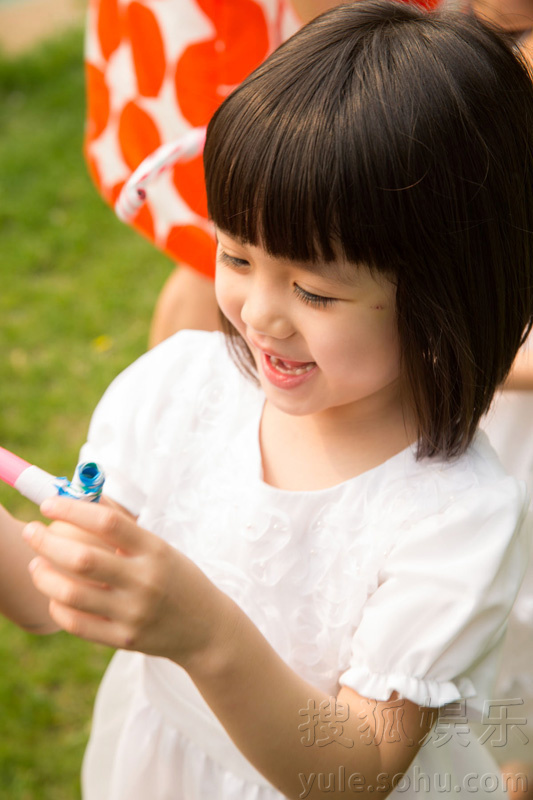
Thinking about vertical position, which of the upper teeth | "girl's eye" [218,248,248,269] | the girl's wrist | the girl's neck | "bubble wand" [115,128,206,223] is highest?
"bubble wand" [115,128,206,223]

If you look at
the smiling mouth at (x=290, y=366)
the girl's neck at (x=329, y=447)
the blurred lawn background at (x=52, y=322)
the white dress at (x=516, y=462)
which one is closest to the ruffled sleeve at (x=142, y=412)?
the girl's neck at (x=329, y=447)

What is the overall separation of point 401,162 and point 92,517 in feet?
1.31

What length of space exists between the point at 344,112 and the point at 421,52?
0.33 ft

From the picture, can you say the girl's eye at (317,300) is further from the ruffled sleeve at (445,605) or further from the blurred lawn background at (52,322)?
the blurred lawn background at (52,322)

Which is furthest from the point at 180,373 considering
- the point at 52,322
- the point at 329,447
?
the point at 52,322

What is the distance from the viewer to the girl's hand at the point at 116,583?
653 mm

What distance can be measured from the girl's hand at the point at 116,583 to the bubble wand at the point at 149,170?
538mm

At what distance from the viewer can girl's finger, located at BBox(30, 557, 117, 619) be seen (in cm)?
67

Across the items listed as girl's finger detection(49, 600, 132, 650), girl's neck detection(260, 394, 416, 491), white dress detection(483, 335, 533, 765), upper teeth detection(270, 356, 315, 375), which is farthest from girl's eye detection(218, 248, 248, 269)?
white dress detection(483, 335, 533, 765)

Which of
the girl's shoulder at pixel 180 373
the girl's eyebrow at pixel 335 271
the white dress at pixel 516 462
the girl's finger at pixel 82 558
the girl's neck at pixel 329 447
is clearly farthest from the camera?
the white dress at pixel 516 462

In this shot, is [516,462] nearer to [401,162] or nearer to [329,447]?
[329,447]

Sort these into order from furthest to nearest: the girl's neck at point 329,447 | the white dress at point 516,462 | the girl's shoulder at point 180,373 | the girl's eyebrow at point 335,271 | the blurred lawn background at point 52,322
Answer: the blurred lawn background at point 52,322
the white dress at point 516,462
the girl's shoulder at point 180,373
the girl's neck at point 329,447
the girl's eyebrow at point 335,271

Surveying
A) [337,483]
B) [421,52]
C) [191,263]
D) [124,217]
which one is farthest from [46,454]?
[421,52]

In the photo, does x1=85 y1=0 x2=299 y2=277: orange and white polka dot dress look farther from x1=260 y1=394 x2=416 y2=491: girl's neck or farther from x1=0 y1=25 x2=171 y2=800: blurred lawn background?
x1=0 y1=25 x2=171 y2=800: blurred lawn background
